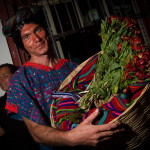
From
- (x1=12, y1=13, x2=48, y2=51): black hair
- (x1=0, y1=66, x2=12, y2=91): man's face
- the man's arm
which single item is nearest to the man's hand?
the man's arm

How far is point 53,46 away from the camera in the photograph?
2119mm

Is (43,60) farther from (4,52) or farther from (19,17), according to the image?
(4,52)

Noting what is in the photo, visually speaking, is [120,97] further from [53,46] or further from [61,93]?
[53,46]

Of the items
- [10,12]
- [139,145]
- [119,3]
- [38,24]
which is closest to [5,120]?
[38,24]

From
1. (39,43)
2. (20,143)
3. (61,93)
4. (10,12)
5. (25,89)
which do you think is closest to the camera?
(61,93)

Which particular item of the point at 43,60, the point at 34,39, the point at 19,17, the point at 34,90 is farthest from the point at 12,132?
the point at 19,17

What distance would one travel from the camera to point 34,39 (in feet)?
4.08

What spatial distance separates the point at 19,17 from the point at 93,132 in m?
1.16

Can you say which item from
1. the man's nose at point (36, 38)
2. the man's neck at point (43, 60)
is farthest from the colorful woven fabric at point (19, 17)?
the man's neck at point (43, 60)

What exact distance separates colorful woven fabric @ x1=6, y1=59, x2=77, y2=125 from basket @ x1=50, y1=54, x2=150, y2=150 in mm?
606

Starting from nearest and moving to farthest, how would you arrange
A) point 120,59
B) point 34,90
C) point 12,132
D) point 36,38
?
point 120,59 → point 34,90 → point 36,38 → point 12,132

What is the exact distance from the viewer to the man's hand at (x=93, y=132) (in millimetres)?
614

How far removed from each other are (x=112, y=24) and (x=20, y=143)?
1.72 metres

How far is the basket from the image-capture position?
600 millimetres
